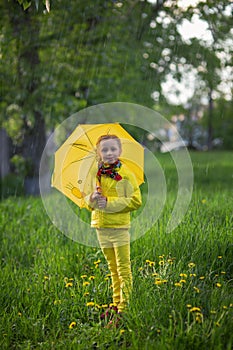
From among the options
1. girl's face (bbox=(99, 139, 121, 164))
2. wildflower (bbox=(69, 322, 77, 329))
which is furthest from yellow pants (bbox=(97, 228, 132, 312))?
girl's face (bbox=(99, 139, 121, 164))

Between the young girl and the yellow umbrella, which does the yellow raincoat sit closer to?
the young girl

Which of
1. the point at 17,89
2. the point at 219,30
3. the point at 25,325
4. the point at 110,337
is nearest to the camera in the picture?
the point at 110,337

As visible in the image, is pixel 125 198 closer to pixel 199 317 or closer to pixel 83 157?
pixel 83 157

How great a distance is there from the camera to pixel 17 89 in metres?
9.59

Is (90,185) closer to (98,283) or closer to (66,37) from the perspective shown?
(98,283)

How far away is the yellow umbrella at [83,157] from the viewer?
4.08m

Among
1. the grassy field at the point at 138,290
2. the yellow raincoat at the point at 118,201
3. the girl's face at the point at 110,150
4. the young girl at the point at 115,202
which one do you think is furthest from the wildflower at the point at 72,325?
the girl's face at the point at 110,150

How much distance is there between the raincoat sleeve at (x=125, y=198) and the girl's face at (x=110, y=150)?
17cm

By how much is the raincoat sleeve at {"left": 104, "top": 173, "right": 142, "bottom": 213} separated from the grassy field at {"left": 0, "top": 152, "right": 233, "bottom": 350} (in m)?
0.60

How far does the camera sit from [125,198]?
12.1ft

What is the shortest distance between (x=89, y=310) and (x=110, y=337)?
0.52m

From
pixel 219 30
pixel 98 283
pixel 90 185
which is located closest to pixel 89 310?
pixel 98 283

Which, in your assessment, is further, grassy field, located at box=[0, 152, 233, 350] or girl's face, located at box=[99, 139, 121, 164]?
girl's face, located at box=[99, 139, 121, 164]

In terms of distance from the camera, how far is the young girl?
371 centimetres
